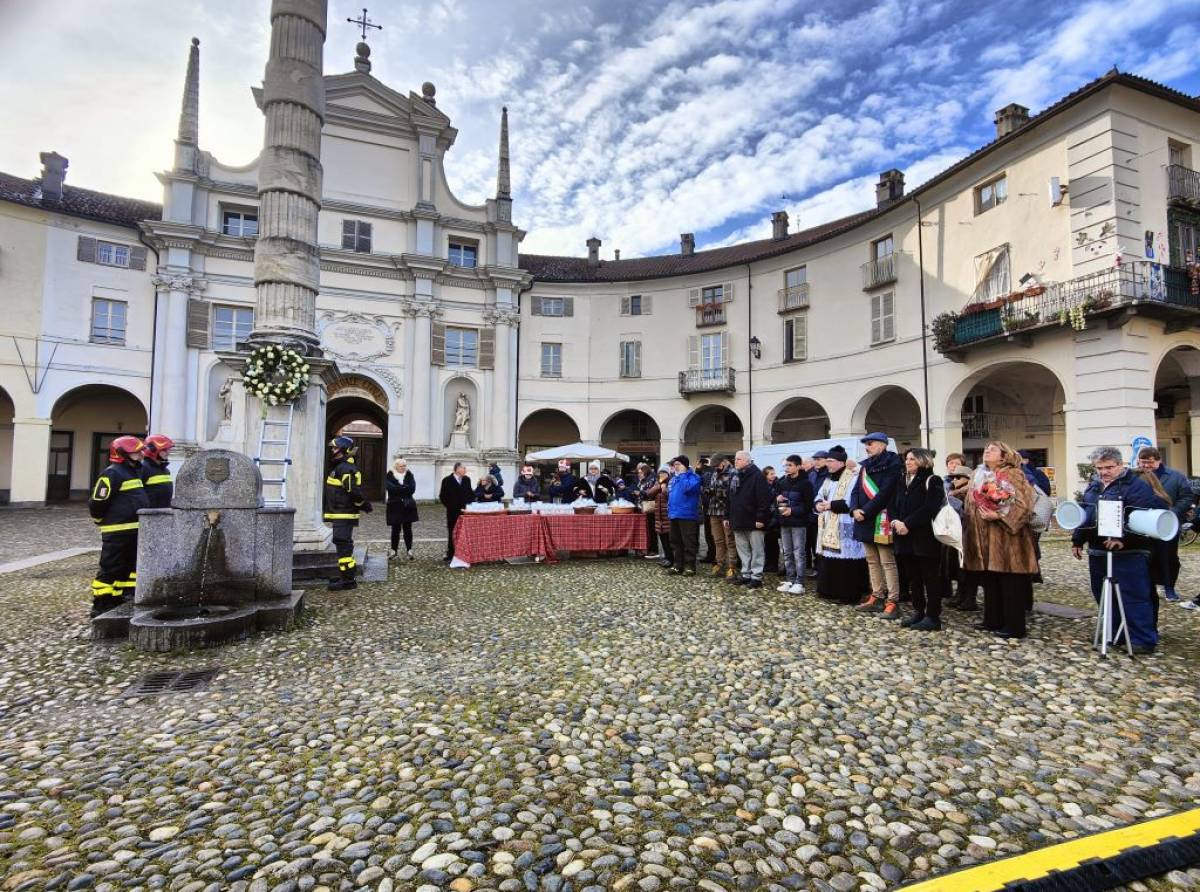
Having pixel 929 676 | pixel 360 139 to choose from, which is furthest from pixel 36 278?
pixel 929 676

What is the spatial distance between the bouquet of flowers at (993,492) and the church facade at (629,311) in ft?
40.5

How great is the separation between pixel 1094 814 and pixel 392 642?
4.86 meters

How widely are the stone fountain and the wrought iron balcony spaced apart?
22727 mm

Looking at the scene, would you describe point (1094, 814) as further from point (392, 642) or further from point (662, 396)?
point (662, 396)

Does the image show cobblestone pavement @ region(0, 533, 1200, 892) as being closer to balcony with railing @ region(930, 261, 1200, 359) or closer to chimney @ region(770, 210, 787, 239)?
balcony with railing @ region(930, 261, 1200, 359)

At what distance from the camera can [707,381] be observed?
87.9 feet

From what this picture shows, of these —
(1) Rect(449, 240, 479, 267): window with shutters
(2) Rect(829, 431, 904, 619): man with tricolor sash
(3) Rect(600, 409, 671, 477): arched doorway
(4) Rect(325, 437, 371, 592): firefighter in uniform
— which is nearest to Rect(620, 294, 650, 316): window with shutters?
(3) Rect(600, 409, 671, 477): arched doorway

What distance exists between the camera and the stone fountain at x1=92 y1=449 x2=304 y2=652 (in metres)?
5.34

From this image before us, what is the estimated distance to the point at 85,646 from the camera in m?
5.05

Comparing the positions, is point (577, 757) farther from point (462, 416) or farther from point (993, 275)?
point (462, 416)

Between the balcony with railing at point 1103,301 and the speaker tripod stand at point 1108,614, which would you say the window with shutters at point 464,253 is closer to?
the balcony with railing at point 1103,301

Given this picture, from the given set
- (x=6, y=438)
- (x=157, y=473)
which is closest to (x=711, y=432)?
(x=157, y=473)

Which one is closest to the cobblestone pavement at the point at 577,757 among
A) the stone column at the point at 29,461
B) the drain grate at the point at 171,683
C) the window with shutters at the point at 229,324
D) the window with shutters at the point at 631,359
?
the drain grate at the point at 171,683

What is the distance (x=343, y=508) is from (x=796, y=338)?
2122cm
